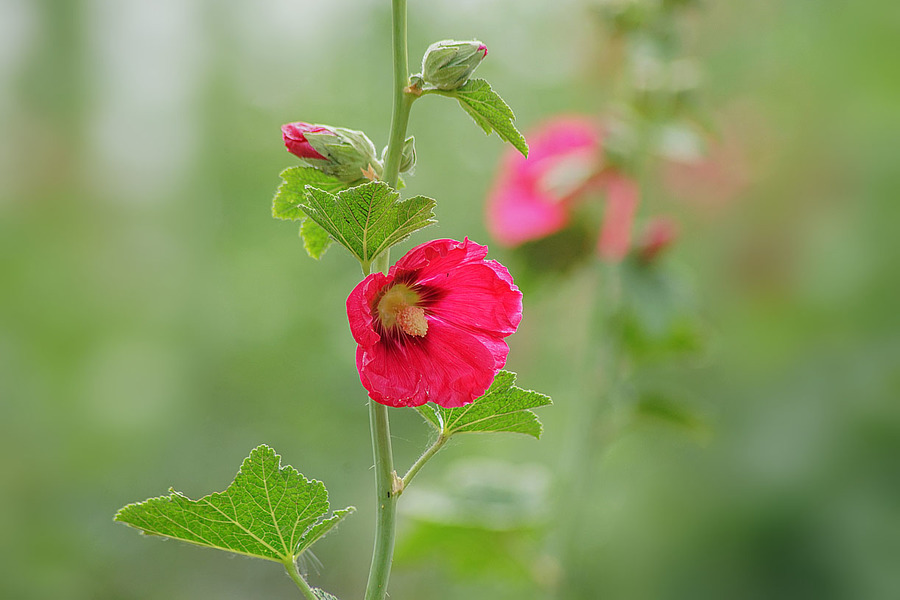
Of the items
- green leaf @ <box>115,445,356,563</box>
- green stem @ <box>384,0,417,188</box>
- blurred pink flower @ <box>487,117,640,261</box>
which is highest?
blurred pink flower @ <box>487,117,640,261</box>

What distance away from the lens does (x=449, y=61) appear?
0.40 m

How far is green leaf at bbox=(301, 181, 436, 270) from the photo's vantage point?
1.17 ft

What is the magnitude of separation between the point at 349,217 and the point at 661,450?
1.82 metres

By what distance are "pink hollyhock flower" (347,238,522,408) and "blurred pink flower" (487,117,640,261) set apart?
615 millimetres

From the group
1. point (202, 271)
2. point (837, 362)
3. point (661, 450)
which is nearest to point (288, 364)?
point (202, 271)

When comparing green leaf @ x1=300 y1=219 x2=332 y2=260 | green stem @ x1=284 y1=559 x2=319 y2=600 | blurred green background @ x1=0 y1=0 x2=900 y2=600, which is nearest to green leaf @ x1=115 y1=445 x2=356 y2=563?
green stem @ x1=284 y1=559 x2=319 y2=600

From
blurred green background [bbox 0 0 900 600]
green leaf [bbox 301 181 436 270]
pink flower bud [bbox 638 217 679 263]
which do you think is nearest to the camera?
green leaf [bbox 301 181 436 270]

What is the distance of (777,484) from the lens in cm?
177

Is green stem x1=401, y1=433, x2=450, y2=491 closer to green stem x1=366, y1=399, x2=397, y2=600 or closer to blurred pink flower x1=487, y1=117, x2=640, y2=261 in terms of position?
green stem x1=366, y1=399, x2=397, y2=600

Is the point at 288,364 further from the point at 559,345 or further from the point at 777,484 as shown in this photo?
the point at 777,484

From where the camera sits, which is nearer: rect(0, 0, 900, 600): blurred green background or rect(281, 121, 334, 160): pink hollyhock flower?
rect(281, 121, 334, 160): pink hollyhock flower

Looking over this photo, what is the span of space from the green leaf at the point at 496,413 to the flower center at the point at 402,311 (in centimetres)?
4

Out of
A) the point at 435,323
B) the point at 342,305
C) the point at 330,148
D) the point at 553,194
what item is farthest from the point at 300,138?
the point at 342,305

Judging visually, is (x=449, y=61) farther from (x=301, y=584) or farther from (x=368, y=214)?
(x=301, y=584)
